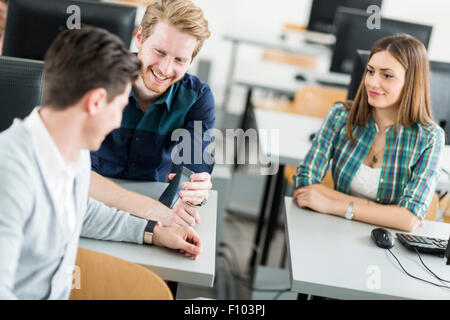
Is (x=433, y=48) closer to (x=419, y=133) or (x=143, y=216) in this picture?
(x=419, y=133)

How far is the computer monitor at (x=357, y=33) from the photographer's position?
3.15 m

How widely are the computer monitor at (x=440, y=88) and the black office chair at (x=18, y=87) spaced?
1.67 m

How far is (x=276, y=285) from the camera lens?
106 inches

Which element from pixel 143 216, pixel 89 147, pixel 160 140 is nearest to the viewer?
pixel 89 147

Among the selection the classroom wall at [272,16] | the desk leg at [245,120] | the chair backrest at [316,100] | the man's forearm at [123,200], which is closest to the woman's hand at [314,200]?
the man's forearm at [123,200]

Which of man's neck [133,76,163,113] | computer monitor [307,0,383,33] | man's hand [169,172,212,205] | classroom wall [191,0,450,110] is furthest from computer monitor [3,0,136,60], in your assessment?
classroom wall [191,0,450,110]

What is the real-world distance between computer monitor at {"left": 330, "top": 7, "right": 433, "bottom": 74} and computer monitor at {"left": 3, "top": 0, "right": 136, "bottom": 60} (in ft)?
5.47

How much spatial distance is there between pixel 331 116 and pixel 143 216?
0.90 meters

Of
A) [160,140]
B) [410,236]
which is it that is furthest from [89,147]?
[410,236]

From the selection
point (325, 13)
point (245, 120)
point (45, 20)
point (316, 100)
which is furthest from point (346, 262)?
point (325, 13)

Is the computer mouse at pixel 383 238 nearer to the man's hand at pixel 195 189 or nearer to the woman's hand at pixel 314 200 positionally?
the woman's hand at pixel 314 200

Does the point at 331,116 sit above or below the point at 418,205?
above

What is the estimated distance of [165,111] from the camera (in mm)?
1904

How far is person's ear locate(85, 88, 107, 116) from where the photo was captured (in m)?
1.03
